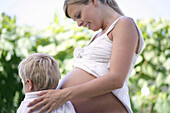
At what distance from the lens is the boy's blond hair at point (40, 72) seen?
1.15 m

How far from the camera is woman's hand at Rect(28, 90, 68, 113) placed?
1062 mm

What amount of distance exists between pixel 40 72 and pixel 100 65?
27 centimetres

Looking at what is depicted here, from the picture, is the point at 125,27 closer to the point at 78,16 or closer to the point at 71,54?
the point at 78,16

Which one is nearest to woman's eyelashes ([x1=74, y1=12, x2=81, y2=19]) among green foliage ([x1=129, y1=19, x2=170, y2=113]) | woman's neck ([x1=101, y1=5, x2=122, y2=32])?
woman's neck ([x1=101, y1=5, x2=122, y2=32])

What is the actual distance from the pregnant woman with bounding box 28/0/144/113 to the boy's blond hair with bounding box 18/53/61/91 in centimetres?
7

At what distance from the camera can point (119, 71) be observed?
3.54ft

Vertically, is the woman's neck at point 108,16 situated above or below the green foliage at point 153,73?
above

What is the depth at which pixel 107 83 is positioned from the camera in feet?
3.47

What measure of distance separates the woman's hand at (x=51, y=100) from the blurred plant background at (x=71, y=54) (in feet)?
5.50

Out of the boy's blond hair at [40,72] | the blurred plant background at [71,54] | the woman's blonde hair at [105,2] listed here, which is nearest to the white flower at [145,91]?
the blurred plant background at [71,54]


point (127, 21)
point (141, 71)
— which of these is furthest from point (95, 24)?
point (141, 71)

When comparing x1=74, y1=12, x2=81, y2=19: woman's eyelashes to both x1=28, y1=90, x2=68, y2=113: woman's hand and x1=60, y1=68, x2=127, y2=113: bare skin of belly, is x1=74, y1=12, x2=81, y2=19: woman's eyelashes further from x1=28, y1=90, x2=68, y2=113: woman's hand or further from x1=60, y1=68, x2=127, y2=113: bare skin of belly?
x1=28, y1=90, x2=68, y2=113: woman's hand

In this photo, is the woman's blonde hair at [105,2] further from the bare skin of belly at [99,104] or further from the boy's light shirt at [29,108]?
the boy's light shirt at [29,108]

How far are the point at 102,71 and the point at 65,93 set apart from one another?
0.21 meters
